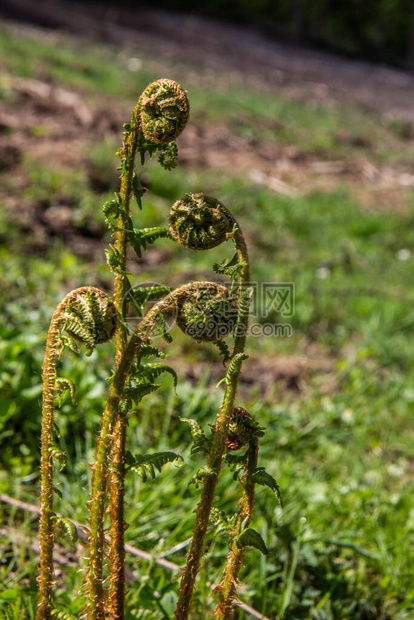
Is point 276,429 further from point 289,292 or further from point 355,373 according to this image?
point 289,292

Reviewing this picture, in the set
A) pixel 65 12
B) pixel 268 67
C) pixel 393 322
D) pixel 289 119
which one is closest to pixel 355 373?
pixel 393 322

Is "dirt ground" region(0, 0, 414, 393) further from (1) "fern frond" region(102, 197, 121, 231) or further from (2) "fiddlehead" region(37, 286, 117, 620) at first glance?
(1) "fern frond" region(102, 197, 121, 231)

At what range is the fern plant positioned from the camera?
108 cm

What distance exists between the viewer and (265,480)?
1143 mm

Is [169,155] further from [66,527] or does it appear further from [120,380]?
[66,527]

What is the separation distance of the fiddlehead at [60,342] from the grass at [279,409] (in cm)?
45

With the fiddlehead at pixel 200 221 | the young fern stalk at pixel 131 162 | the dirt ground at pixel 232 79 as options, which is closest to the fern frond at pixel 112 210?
the young fern stalk at pixel 131 162

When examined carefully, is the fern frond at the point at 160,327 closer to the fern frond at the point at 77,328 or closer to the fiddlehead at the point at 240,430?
the fern frond at the point at 77,328

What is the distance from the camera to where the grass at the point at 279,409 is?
1.91m

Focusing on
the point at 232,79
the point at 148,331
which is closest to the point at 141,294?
the point at 148,331

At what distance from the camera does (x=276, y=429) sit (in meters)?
2.76

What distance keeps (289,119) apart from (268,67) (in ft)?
17.5

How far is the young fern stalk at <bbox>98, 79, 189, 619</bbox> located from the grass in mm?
613

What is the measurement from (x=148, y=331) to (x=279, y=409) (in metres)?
1.93
